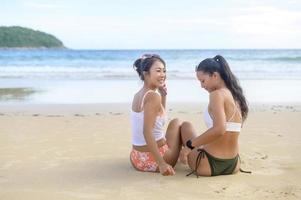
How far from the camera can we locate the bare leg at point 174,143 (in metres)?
4.75

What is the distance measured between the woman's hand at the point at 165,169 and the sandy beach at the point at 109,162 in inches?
2.2

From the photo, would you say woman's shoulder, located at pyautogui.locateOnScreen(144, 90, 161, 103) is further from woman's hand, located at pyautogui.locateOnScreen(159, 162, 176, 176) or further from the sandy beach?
the sandy beach

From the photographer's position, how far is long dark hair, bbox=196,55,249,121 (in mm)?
4430

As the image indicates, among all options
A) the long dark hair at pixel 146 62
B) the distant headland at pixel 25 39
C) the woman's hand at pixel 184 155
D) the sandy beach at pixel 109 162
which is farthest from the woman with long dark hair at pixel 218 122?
the distant headland at pixel 25 39

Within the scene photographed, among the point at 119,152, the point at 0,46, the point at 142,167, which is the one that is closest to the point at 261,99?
the point at 119,152

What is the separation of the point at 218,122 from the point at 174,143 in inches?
25.7

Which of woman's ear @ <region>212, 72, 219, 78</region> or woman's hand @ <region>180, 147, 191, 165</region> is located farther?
woman's hand @ <region>180, 147, 191, 165</region>

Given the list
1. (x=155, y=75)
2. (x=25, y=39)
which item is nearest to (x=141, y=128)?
(x=155, y=75)

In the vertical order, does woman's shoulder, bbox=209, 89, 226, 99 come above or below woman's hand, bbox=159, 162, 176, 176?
above

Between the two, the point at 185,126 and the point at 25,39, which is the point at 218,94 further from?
the point at 25,39

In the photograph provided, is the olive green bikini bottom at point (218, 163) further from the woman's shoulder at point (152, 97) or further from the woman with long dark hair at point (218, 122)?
the woman's shoulder at point (152, 97)

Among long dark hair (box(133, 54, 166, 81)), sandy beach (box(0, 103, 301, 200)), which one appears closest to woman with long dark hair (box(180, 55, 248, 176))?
sandy beach (box(0, 103, 301, 200))

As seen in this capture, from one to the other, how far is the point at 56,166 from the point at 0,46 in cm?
6554

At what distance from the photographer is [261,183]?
4.38 m
